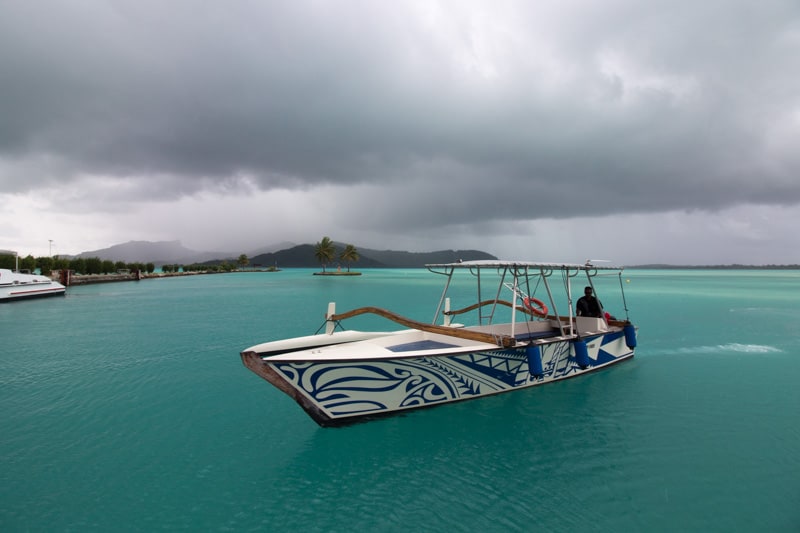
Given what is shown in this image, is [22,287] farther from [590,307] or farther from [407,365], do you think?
[590,307]

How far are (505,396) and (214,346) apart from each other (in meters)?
14.3

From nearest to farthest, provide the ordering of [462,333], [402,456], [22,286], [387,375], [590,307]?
1. [402,456]
2. [387,375]
3. [462,333]
4. [590,307]
5. [22,286]

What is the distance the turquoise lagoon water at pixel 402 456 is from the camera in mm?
5914

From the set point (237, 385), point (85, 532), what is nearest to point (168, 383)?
point (237, 385)

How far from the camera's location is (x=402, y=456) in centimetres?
762

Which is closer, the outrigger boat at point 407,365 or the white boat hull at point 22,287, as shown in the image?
the outrigger boat at point 407,365

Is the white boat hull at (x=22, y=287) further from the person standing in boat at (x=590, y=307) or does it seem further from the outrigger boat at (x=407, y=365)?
the person standing in boat at (x=590, y=307)

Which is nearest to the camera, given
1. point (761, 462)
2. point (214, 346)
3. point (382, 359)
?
point (761, 462)

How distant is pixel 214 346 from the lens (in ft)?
61.1

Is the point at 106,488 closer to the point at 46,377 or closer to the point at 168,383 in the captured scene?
the point at 168,383

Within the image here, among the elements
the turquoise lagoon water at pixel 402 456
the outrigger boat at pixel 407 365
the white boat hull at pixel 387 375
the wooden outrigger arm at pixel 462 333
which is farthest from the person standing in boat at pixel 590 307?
the wooden outrigger arm at pixel 462 333

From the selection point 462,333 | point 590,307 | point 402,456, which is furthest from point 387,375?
point 590,307

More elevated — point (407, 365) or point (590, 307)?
point (590, 307)

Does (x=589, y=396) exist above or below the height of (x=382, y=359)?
below
